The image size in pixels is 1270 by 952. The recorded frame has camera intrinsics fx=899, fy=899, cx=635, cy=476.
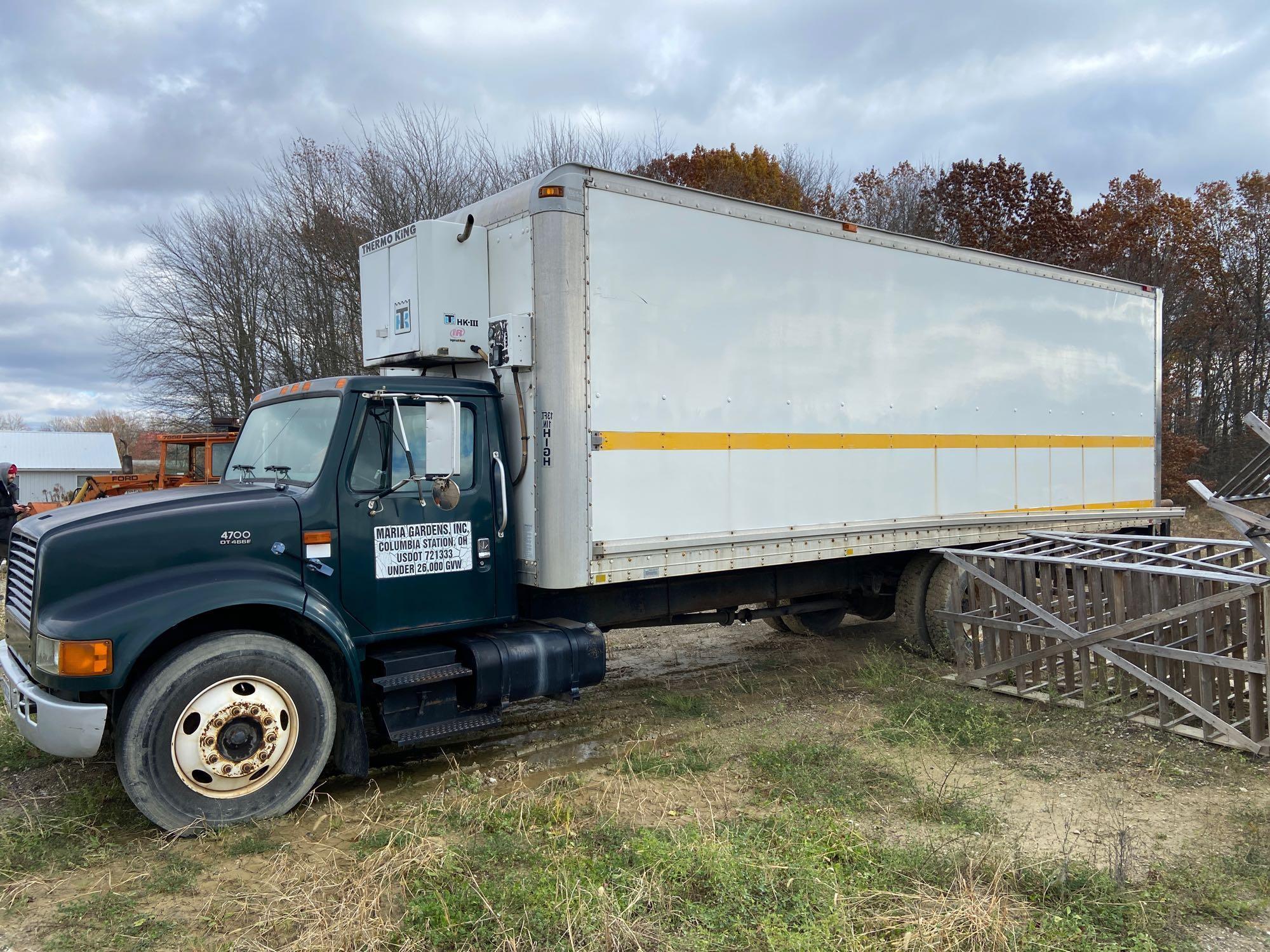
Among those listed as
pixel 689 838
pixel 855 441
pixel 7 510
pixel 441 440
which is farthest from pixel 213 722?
pixel 7 510

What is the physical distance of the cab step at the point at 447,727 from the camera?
206 inches

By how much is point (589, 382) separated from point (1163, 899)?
3976 mm

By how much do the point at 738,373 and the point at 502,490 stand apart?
198 centimetres

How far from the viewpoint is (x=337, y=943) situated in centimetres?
336

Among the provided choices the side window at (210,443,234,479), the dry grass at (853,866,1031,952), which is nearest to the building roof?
the side window at (210,443,234,479)

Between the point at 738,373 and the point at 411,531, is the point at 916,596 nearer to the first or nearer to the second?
the point at 738,373

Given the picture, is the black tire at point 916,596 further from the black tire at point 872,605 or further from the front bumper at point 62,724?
the front bumper at point 62,724

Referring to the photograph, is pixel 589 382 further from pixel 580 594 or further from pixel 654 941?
pixel 654 941

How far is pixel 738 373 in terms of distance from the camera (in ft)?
21.6

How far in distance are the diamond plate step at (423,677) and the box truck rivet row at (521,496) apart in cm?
2

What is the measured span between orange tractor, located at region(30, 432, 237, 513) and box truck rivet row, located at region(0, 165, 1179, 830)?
9493 mm

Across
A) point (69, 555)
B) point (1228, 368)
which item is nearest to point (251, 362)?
point (69, 555)

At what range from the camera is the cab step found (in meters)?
5.24

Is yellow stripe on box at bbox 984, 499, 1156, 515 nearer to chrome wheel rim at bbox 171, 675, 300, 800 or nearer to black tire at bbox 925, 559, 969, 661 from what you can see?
black tire at bbox 925, 559, 969, 661
